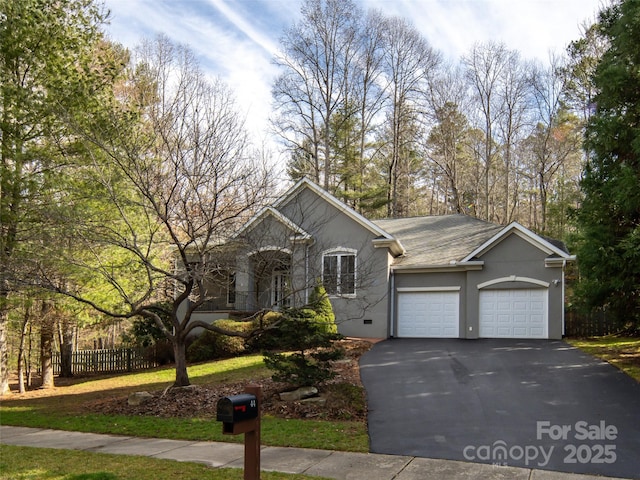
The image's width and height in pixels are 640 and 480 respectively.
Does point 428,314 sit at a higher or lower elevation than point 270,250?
lower

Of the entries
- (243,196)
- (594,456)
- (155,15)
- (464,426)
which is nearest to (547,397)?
(464,426)

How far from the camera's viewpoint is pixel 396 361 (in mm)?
14852

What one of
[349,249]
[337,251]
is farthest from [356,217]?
[337,251]

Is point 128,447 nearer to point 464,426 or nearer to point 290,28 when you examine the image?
point 464,426

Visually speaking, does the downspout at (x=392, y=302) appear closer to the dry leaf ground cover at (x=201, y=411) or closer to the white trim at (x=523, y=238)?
the white trim at (x=523, y=238)

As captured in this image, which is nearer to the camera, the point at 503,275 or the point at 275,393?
the point at 275,393

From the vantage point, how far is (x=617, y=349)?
16094 millimetres

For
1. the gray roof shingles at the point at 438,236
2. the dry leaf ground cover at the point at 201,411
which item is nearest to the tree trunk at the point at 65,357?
the dry leaf ground cover at the point at 201,411

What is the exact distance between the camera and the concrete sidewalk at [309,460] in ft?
20.8

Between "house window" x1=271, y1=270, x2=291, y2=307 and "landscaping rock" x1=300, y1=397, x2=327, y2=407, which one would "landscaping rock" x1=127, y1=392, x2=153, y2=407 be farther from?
"landscaping rock" x1=300, y1=397, x2=327, y2=407

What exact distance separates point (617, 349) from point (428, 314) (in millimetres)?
6538

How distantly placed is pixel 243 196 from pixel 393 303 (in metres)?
11.1

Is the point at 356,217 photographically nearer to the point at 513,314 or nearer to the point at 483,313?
the point at 483,313

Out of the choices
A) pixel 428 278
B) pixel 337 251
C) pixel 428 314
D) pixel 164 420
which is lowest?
pixel 164 420
